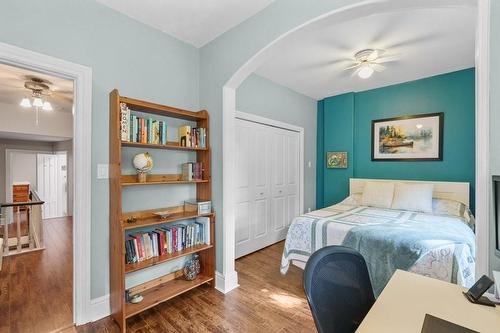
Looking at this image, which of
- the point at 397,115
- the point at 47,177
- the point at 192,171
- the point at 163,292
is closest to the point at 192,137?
the point at 192,171

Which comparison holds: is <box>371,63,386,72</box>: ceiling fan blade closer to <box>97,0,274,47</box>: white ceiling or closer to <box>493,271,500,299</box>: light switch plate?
<box>97,0,274,47</box>: white ceiling

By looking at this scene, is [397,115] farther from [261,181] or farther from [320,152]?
[261,181]

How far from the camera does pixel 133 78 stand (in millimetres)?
2152

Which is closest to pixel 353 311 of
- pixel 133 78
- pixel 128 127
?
pixel 128 127

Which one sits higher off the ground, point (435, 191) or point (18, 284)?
point (435, 191)

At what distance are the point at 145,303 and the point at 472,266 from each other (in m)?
2.66

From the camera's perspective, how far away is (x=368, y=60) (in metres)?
2.86

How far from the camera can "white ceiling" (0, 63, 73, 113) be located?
2963 mm

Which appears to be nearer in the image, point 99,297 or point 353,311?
point 353,311

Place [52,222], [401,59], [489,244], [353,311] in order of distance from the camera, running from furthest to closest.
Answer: [52,222], [401,59], [489,244], [353,311]

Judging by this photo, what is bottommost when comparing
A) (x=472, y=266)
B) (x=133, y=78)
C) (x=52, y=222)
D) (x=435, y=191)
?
(x=52, y=222)

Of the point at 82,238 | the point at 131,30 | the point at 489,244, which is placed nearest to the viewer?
the point at 489,244

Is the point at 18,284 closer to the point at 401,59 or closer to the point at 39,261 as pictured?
the point at 39,261

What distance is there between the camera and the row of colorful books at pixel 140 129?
1.89 m
